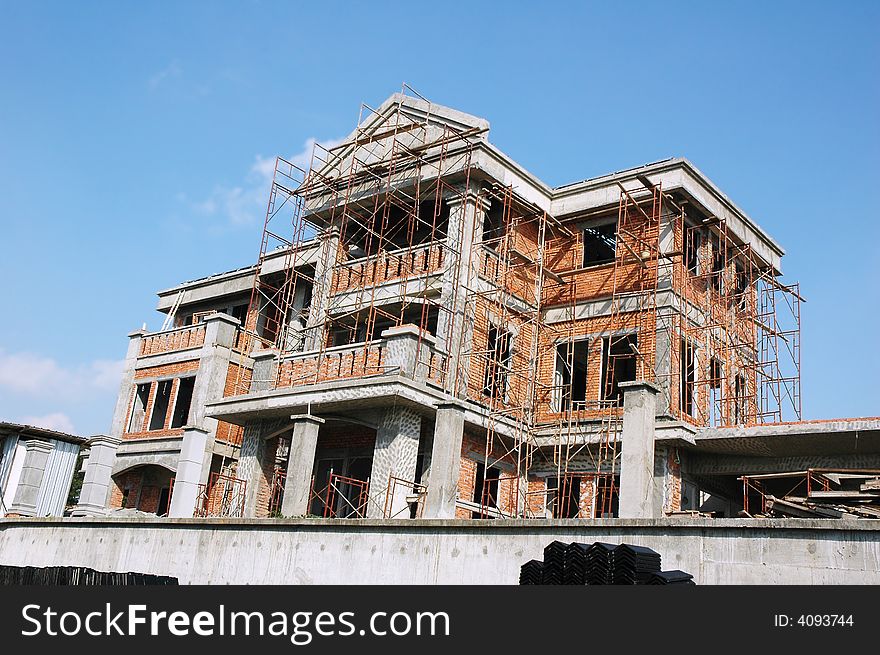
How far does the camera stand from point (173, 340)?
26.7 m

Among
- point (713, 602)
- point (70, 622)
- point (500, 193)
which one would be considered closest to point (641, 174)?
point (500, 193)

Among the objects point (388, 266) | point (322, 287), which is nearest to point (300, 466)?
point (388, 266)

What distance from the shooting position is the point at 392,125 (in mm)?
24219

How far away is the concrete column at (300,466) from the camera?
60.5ft

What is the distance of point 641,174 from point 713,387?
18.0 feet

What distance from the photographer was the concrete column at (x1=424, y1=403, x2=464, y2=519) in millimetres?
18312

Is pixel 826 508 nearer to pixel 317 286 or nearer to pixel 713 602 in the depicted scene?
pixel 713 602

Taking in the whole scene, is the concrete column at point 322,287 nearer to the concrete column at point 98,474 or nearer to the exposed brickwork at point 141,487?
the exposed brickwork at point 141,487

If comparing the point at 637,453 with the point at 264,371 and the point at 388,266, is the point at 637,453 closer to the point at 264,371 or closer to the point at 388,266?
the point at 388,266

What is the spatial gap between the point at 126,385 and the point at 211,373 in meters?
3.76

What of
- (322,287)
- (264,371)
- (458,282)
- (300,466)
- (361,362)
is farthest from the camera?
(322,287)

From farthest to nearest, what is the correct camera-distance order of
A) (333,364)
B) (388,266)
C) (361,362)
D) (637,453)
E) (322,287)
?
(322,287) < (388,266) < (333,364) < (361,362) < (637,453)

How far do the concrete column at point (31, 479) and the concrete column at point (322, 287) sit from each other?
292 inches

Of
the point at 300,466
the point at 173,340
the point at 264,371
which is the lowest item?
the point at 300,466
